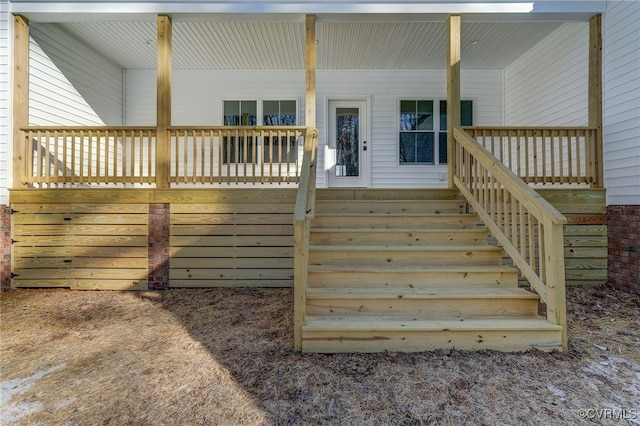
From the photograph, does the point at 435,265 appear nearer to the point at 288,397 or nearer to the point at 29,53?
the point at 288,397

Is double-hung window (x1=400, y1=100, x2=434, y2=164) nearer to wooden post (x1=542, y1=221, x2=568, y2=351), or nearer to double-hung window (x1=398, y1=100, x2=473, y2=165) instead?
double-hung window (x1=398, y1=100, x2=473, y2=165)

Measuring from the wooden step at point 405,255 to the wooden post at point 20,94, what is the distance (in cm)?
444

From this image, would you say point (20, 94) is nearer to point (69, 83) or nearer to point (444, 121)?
point (69, 83)

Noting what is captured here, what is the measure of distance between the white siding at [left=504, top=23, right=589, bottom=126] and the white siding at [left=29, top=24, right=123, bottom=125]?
8238 mm

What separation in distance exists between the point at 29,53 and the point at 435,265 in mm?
6512

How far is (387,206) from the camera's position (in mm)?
4246

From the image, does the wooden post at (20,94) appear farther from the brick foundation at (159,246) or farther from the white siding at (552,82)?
the white siding at (552,82)

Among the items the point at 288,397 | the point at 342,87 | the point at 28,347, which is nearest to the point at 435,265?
the point at 288,397

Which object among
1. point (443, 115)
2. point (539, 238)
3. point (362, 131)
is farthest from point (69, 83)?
point (539, 238)

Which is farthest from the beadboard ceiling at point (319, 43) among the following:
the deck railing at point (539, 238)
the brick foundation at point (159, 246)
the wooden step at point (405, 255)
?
the wooden step at point (405, 255)

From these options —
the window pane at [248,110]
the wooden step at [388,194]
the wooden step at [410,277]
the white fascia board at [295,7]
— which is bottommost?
the wooden step at [410,277]

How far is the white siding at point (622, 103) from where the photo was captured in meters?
4.09

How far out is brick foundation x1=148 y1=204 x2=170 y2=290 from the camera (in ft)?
14.6

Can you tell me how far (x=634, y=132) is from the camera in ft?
13.5
